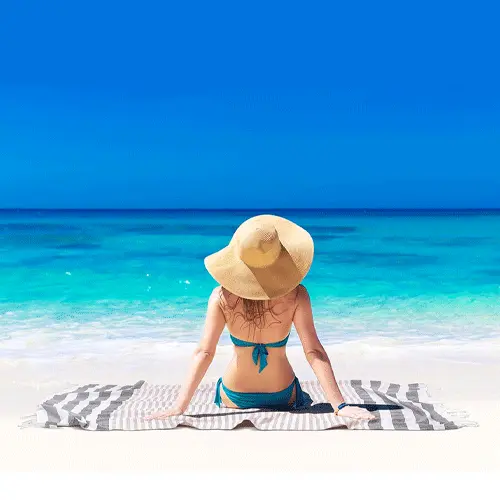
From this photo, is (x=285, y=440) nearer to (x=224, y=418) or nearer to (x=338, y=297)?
(x=224, y=418)

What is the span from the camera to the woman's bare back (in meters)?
4.01

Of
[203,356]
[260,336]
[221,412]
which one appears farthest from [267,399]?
[203,356]

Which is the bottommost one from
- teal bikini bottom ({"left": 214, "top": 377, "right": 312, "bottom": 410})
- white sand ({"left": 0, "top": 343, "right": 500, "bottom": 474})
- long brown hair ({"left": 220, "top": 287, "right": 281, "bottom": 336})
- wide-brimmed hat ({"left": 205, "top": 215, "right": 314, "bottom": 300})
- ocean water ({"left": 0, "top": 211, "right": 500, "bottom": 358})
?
white sand ({"left": 0, "top": 343, "right": 500, "bottom": 474})

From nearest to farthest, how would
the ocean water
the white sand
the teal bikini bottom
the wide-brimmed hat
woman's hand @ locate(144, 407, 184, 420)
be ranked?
the white sand
the wide-brimmed hat
woman's hand @ locate(144, 407, 184, 420)
the teal bikini bottom
the ocean water

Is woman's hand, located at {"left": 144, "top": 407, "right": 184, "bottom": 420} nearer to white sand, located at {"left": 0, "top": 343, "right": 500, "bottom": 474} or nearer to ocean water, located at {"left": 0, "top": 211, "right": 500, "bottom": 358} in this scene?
white sand, located at {"left": 0, "top": 343, "right": 500, "bottom": 474}

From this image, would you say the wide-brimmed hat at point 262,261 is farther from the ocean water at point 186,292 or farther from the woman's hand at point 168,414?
the ocean water at point 186,292

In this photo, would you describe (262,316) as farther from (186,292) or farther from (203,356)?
(186,292)

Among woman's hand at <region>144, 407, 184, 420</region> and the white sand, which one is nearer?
the white sand

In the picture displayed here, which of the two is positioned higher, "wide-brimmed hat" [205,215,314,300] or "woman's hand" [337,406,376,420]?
"wide-brimmed hat" [205,215,314,300]

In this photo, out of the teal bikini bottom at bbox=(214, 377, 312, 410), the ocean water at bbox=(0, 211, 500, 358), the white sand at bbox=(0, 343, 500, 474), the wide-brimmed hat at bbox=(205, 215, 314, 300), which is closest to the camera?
the white sand at bbox=(0, 343, 500, 474)

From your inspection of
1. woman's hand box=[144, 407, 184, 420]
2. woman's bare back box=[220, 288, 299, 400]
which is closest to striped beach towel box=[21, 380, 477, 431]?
woman's hand box=[144, 407, 184, 420]

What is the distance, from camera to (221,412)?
415 centimetres

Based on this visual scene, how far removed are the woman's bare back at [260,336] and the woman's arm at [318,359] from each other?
40 millimetres

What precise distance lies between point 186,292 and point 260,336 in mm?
7996
